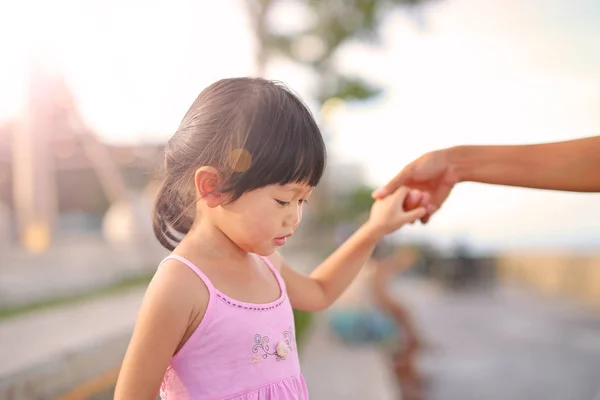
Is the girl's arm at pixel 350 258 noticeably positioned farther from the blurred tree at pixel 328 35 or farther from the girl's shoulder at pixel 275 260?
the blurred tree at pixel 328 35

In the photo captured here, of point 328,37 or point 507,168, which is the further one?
Result: point 328,37

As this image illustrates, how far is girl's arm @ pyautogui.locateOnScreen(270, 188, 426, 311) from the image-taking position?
5.11 feet

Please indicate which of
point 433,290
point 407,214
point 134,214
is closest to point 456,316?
point 433,290

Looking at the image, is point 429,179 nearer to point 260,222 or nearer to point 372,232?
point 372,232

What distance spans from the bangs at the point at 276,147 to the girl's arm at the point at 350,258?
0.39 metres

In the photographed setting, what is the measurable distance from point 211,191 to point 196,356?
312mm

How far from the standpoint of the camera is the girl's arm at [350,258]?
5.11ft

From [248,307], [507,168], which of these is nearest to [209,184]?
[248,307]

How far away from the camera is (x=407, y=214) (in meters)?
1.59

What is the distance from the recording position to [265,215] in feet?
3.88

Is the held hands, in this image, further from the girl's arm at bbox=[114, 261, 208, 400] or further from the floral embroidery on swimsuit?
the girl's arm at bbox=[114, 261, 208, 400]

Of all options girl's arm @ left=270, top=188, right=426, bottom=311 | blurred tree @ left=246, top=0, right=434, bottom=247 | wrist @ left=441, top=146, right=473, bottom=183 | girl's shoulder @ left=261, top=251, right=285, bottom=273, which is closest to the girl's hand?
girl's arm @ left=270, top=188, right=426, bottom=311

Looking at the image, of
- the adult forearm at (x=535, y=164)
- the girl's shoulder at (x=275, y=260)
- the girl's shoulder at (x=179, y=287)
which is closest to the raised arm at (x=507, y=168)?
the adult forearm at (x=535, y=164)

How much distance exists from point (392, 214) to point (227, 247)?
1.58 feet
